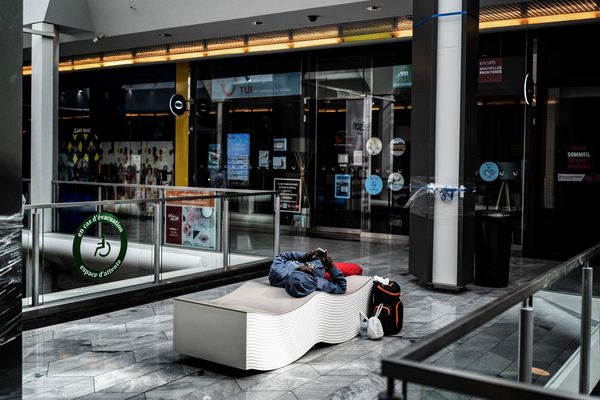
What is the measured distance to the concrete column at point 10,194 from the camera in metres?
3.85

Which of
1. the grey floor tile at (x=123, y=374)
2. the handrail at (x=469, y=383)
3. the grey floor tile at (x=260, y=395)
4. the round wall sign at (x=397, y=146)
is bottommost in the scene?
the grey floor tile at (x=260, y=395)

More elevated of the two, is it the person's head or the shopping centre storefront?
the shopping centre storefront

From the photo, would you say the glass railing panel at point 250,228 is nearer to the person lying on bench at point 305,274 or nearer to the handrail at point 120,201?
the handrail at point 120,201

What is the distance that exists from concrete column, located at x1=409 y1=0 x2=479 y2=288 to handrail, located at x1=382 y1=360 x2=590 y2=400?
739 centimetres

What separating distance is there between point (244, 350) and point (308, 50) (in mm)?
11525

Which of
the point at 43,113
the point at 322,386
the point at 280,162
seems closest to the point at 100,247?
the point at 322,386

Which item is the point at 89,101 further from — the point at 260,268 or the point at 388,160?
the point at 260,268

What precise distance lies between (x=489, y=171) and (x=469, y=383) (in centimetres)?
1188

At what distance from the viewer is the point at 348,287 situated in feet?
22.9

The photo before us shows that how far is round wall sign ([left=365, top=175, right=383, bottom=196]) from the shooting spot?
49.2ft

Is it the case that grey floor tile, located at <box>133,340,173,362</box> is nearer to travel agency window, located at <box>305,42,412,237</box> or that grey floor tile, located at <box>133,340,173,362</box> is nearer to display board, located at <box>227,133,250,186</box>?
travel agency window, located at <box>305,42,412,237</box>

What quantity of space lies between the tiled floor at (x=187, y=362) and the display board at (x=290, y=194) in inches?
331

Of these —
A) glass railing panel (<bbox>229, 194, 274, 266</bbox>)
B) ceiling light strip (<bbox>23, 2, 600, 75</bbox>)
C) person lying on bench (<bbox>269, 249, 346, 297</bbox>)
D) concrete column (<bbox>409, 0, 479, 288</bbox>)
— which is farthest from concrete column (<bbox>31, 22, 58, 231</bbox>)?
person lying on bench (<bbox>269, 249, 346, 297</bbox>)

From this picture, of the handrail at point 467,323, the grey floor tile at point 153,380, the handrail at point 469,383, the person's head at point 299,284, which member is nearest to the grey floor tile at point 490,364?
the handrail at point 467,323
